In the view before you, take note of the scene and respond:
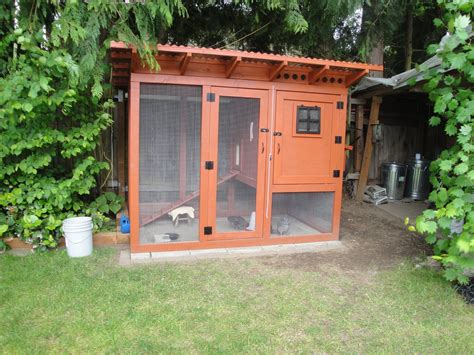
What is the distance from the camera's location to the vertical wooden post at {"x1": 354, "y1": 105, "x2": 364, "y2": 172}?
23.9 ft

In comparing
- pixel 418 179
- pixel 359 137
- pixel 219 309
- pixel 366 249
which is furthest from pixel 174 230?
pixel 418 179

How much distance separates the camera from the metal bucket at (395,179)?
7406 millimetres

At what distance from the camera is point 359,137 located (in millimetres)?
7348

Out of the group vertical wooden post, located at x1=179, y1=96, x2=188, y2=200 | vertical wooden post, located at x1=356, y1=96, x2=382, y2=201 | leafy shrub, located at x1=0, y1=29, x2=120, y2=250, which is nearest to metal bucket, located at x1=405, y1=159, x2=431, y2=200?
vertical wooden post, located at x1=356, y1=96, x2=382, y2=201

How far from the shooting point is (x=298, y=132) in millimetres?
4406

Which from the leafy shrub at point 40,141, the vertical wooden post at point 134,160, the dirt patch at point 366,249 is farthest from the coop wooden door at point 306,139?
the leafy shrub at point 40,141

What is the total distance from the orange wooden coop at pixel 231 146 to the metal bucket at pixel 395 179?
3294 mm

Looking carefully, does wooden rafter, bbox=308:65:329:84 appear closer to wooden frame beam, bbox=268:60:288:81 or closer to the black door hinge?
wooden frame beam, bbox=268:60:288:81

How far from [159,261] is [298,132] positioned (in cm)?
219

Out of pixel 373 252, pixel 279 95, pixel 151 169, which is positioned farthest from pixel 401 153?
pixel 151 169

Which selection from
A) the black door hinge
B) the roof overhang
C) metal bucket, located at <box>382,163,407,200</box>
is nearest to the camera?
the roof overhang

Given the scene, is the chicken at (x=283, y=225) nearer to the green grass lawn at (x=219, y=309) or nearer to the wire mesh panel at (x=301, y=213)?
the wire mesh panel at (x=301, y=213)

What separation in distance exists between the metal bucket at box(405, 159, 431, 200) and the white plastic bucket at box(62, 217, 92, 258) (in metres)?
6.34

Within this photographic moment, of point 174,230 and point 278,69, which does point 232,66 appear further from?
point 174,230
